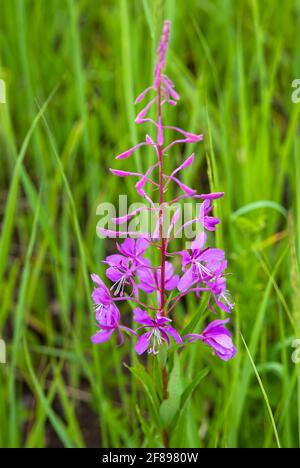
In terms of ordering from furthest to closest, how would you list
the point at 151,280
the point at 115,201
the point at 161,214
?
the point at 115,201 < the point at 151,280 < the point at 161,214

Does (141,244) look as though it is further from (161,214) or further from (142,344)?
(142,344)

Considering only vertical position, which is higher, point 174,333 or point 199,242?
point 199,242

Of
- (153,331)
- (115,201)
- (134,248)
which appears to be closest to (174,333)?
(153,331)

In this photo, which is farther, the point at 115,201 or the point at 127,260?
the point at 115,201

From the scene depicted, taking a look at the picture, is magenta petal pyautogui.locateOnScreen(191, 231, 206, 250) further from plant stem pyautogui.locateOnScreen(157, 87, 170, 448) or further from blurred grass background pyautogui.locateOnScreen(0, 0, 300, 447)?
blurred grass background pyautogui.locateOnScreen(0, 0, 300, 447)

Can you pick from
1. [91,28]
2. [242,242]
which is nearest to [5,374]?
[242,242]

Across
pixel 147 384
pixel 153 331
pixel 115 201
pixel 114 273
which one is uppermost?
pixel 115 201

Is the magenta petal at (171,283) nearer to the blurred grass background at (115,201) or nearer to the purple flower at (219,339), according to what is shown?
the purple flower at (219,339)
